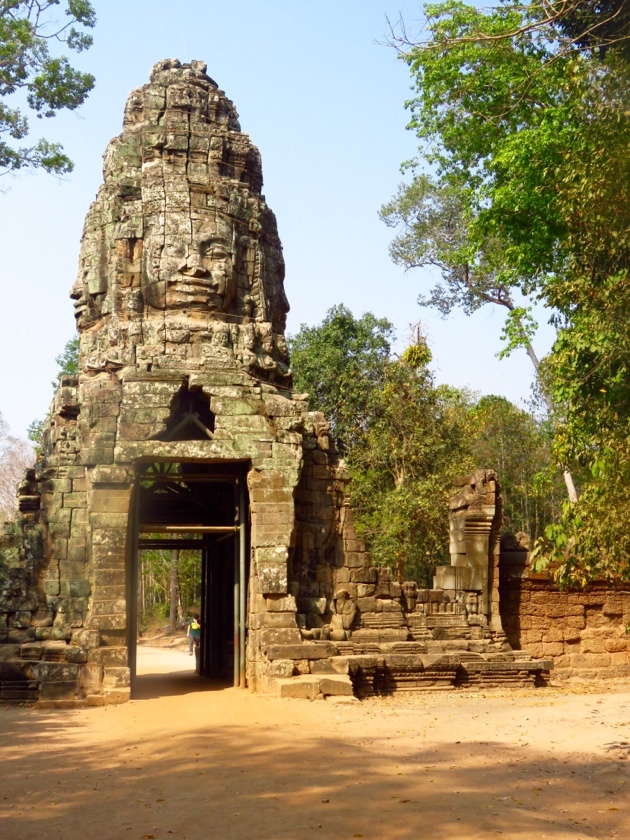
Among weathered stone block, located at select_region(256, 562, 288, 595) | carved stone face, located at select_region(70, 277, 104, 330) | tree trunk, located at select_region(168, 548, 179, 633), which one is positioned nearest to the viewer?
weathered stone block, located at select_region(256, 562, 288, 595)

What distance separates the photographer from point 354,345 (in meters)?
30.6

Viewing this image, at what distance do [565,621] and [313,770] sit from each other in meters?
9.26

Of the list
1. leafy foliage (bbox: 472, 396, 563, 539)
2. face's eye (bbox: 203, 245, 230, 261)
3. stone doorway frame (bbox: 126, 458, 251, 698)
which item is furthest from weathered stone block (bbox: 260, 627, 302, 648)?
leafy foliage (bbox: 472, 396, 563, 539)

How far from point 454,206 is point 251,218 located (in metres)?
15.9

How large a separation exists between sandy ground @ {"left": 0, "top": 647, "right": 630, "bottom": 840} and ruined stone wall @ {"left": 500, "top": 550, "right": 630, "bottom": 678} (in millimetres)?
3708

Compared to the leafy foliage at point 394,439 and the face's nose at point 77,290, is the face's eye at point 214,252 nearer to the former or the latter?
the face's nose at point 77,290

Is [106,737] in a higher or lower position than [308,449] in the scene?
lower

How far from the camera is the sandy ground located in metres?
7.12

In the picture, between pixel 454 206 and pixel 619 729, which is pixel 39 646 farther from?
pixel 454 206

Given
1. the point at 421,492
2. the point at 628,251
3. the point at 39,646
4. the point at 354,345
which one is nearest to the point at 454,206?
the point at 354,345

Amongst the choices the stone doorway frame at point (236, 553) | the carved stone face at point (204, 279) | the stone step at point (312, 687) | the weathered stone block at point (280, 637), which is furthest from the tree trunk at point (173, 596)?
the stone step at point (312, 687)

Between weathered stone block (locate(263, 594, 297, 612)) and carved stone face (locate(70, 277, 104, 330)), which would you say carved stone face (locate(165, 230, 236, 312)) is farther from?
weathered stone block (locate(263, 594, 297, 612))

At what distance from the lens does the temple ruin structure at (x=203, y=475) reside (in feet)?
43.4

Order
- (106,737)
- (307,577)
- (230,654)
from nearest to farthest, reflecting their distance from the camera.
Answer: (106,737), (307,577), (230,654)
